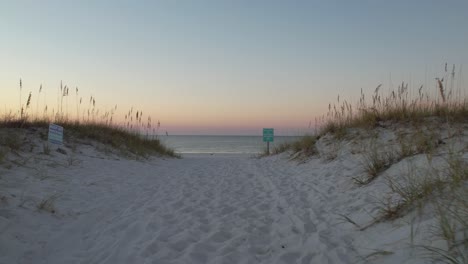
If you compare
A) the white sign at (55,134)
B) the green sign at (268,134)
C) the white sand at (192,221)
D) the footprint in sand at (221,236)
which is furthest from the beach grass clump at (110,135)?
the footprint in sand at (221,236)

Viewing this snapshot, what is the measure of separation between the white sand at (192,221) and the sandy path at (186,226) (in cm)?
1

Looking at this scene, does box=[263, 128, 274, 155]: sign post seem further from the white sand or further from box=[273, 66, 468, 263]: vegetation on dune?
the white sand

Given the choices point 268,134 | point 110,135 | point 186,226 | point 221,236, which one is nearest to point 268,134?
point 268,134

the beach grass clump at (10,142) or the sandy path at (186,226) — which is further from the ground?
the beach grass clump at (10,142)

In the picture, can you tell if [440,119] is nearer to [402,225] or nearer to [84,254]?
[402,225]

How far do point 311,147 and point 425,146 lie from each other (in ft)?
15.0

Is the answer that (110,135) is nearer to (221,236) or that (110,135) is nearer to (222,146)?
(221,236)

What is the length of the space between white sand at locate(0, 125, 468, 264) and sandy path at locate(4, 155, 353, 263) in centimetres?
1

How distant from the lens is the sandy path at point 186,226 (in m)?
2.97

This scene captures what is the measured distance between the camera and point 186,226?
3.79 m

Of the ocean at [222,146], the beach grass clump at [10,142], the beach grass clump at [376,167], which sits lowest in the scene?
the ocean at [222,146]

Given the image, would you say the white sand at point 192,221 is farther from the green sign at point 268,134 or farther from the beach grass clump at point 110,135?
the green sign at point 268,134

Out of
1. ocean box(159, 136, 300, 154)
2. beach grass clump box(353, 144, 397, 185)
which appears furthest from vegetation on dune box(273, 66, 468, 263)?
ocean box(159, 136, 300, 154)

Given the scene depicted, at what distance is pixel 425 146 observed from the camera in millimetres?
4785
